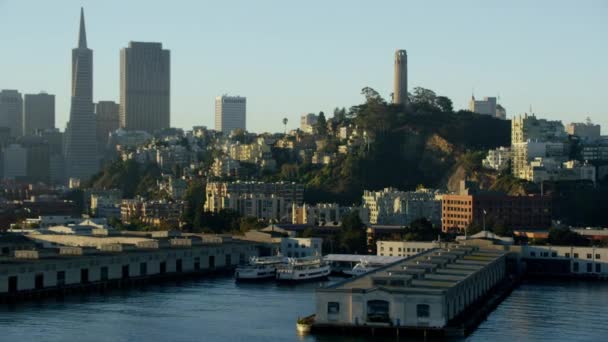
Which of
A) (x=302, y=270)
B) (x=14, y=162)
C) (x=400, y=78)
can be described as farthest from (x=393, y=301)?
(x=14, y=162)

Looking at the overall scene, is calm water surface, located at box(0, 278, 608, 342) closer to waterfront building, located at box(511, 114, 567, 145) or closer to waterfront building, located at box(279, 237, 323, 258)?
waterfront building, located at box(279, 237, 323, 258)

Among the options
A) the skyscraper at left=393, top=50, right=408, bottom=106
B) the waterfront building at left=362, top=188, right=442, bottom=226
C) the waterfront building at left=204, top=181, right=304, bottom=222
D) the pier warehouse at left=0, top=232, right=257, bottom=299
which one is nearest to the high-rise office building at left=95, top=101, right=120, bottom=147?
the skyscraper at left=393, top=50, right=408, bottom=106

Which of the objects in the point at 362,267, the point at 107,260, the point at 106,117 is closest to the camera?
the point at 107,260

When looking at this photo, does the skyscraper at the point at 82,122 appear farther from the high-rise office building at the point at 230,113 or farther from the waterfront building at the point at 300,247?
the waterfront building at the point at 300,247

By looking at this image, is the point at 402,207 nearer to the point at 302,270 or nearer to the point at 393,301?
the point at 302,270

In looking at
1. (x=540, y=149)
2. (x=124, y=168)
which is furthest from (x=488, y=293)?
(x=124, y=168)

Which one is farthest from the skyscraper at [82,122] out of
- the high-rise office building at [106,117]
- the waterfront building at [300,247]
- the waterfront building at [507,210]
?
the waterfront building at [300,247]

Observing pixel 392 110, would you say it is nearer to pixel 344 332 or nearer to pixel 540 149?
pixel 540 149
